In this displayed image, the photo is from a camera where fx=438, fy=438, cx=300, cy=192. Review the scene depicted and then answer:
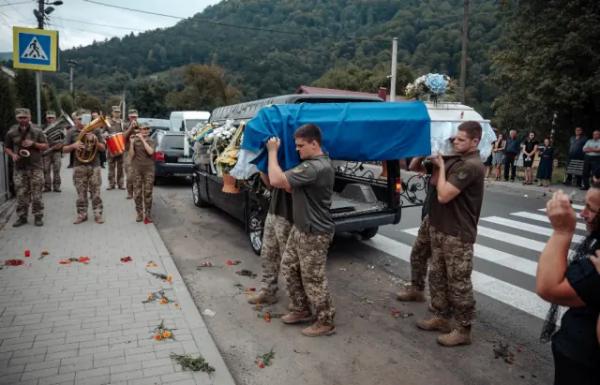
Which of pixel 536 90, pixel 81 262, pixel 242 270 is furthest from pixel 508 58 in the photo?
pixel 81 262

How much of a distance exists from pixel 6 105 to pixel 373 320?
11.9 m

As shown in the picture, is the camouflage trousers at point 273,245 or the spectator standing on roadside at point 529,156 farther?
the spectator standing on roadside at point 529,156

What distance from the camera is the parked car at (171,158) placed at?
44.0 ft

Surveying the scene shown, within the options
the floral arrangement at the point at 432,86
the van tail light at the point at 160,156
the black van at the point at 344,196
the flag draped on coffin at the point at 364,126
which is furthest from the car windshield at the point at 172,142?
the floral arrangement at the point at 432,86

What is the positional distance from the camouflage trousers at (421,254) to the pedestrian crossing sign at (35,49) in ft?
29.1

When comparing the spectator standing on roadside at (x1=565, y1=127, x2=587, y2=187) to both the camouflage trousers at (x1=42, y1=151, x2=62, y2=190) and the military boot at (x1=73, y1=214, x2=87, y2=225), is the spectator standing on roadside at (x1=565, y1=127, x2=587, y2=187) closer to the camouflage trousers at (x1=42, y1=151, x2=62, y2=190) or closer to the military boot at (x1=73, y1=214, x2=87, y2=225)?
the military boot at (x1=73, y1=214, x2=87, y2=225)

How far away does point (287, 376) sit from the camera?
372cm

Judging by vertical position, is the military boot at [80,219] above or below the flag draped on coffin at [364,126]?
below

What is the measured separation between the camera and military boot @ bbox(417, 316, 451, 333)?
454cm

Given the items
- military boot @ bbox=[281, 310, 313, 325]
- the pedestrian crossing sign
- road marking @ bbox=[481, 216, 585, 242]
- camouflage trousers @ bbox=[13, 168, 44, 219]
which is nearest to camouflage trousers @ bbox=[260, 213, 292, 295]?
military boot @ bbox=[281, 310, 313, 325]

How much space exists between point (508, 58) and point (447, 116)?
61.2 ft

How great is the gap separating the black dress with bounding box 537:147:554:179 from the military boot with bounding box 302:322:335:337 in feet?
44.7

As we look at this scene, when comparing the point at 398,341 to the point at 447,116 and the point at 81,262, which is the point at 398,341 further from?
the point at 81,262

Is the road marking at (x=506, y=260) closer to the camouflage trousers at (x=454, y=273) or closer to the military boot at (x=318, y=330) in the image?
the camouflage trousers at (x=454, y=273)
